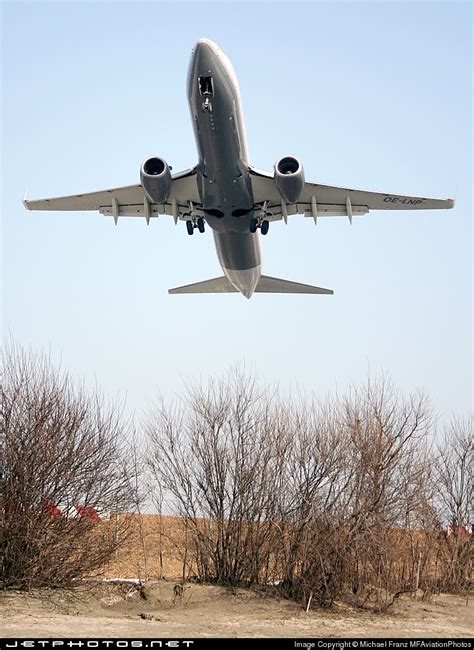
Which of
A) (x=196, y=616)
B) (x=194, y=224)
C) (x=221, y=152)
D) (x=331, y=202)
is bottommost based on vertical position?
(x=196, y=616)

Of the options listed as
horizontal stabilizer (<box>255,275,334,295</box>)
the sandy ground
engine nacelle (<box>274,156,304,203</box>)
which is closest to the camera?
the sandy ground

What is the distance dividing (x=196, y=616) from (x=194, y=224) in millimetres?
12646

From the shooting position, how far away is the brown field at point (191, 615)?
1648cm

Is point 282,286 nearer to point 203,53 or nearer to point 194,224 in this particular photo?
point 194,224

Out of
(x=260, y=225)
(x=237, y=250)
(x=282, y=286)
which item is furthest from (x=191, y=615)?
(x=282, y=286)

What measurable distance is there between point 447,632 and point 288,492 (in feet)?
16.4

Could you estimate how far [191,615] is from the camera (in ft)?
61.5

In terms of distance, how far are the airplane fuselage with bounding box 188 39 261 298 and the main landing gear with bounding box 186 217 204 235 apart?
0.96 meters

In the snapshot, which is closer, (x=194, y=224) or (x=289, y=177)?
(x=289, y=177)

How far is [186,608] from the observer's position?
1970 centimetres

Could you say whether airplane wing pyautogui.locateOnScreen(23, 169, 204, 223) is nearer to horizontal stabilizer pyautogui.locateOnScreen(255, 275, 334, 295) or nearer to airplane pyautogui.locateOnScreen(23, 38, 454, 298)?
airplane pyautogui.locateOnScreen(23, 38, 454, 298)

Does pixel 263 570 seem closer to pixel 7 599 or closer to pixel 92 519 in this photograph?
pixel 92 519

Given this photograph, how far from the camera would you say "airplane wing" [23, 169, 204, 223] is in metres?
25.4

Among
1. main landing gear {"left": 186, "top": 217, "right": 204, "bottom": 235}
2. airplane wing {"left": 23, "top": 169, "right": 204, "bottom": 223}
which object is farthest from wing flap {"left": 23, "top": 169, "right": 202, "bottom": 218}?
main landing gear {"left": 186, "top": 217, "right": 204, "bottom": 235}
